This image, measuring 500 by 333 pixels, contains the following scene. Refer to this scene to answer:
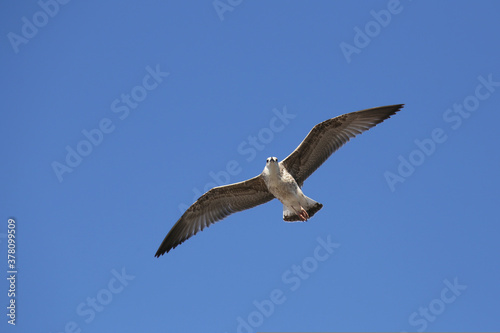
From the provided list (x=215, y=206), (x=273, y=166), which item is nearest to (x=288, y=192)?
(x=273, y=166)

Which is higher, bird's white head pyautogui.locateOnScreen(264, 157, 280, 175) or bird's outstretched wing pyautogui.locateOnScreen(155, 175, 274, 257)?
bird's outstretched wing pyautogui.locateOnScreen(155, 175, 274, 257)

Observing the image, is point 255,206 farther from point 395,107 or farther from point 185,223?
point 395,107

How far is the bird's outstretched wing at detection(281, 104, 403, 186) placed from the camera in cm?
1401

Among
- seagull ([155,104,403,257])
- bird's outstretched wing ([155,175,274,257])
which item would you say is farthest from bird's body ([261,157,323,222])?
bird's outstretched wing ([155,175,274,257])

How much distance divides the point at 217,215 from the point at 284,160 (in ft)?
6.00

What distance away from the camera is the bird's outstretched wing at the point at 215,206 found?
1452 centimetres

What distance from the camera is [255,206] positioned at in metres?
14.7

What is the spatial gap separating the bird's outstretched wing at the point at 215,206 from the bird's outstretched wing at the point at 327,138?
683 mm

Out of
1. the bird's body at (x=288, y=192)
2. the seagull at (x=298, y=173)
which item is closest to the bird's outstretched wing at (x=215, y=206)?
the seagull at (x=298, y=173)

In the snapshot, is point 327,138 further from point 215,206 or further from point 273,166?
point 215,206

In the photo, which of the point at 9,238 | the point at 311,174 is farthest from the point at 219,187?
the point at 9,238

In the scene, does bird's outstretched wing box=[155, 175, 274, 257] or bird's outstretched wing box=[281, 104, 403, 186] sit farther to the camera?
bird's outstretched wing box=[155, 175, 274, 257]

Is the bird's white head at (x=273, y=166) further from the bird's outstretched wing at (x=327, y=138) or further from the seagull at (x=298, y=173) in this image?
the bird's outstretched wing at (x=327, y=138)

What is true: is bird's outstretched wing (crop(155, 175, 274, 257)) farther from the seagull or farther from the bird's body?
the bird's body
